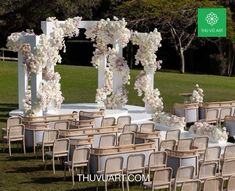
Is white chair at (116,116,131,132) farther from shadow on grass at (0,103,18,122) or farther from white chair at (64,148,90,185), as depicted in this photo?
shadow on grass at (0,103,18,122)

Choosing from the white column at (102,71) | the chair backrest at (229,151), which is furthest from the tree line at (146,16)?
the chair backrest at (229,151)

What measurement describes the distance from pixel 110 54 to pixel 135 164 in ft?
29.6

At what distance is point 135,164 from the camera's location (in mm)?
14023

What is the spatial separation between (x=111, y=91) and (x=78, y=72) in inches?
569

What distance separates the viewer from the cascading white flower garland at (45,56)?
19906 millimetres

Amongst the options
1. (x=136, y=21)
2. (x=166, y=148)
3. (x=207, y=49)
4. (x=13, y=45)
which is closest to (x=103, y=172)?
(x=166, y=148)

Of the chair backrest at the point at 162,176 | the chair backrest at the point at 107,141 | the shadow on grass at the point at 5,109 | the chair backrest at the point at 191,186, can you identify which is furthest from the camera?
the shadow on grass at the point at 5,109

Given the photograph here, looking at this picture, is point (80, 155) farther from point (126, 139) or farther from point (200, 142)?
point (200, 142)

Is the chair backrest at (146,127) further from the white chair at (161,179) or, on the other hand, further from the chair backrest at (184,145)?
the white chair at (161,179)

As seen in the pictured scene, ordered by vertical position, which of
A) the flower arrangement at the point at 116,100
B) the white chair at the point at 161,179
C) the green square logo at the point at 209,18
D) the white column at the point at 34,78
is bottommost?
the white chair at the point at 161,179

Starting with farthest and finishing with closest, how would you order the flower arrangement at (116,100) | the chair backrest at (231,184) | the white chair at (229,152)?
the flower arrangement at (116,100) < the white chair at (229,152) < the chair backrest at (231,184)

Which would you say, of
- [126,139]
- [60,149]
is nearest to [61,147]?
[60,149]

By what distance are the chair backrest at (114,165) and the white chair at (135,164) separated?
0.24 metres

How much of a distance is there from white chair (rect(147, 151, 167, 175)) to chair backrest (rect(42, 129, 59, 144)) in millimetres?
3271
